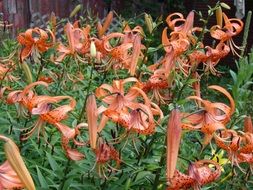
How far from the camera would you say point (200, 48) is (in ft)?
5.79

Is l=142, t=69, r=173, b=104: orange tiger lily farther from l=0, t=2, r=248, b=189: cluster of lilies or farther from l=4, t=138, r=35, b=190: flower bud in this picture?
l=4, t=138, r=35, b=190: flower bud

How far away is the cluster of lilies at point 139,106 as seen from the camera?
1.31 m

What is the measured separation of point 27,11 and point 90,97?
14.1 feet

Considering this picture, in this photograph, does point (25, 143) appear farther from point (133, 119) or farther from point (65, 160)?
point (133, 119)

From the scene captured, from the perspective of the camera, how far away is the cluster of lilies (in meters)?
1.31

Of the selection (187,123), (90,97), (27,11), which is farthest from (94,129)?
(27,11)

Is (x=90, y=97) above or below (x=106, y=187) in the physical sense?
above

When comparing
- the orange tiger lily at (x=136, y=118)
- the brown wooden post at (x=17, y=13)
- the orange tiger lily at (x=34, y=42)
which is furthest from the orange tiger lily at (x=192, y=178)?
the brown wooden post at (x=17, y=13)

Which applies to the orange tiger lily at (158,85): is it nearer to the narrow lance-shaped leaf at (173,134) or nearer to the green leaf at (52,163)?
the green leaf at (52,163)

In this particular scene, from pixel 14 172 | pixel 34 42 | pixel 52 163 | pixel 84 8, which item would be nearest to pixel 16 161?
pixel 14 172

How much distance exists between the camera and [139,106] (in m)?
1.33

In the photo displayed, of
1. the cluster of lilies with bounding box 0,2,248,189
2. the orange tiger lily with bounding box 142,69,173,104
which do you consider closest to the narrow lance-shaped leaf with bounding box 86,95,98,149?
the cluster of lilies with bounding box 0,2,248,189

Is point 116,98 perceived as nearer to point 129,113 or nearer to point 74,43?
point 129,113

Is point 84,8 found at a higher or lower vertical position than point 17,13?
lower
